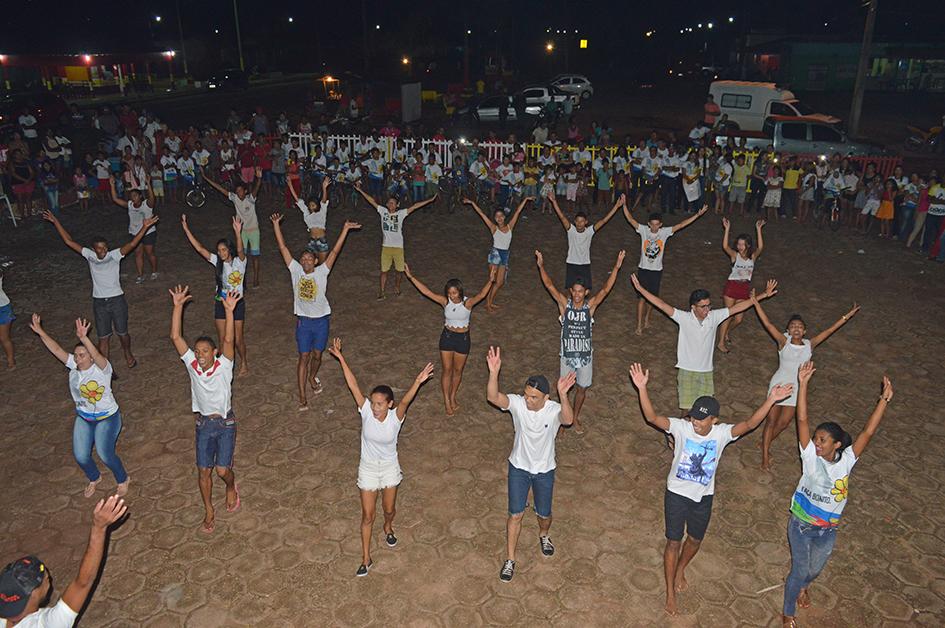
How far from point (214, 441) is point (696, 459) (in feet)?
15.2

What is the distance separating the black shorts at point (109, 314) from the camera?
31.9ft

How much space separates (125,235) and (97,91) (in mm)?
Answer: 40944

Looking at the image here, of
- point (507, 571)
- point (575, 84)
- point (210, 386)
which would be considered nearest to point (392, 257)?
point (210, 386)

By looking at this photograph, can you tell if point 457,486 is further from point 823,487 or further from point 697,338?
point 823,487

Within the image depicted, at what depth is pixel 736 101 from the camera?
2883cm

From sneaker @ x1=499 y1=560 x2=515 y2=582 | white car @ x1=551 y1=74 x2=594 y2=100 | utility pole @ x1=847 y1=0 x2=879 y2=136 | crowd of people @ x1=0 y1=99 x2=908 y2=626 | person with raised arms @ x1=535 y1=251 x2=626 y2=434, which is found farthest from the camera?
white car @ x1=551 y1=74 x2=594 y2=100

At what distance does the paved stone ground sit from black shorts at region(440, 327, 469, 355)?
3.42 ft

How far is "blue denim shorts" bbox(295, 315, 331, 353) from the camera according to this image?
9.00m

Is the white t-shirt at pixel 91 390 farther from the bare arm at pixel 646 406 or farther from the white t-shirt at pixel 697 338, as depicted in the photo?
the white t-shirt at pixel 697 338

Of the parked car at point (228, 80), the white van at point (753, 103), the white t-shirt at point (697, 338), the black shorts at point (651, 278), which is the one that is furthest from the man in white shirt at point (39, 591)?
the parked car at point (228, 80)

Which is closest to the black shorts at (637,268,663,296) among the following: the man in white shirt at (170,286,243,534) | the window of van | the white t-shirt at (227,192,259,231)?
the man in white shirt at (170,286,243,534)

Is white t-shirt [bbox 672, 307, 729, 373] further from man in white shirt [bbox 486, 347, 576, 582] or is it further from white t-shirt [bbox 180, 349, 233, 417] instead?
white t-shirt [bbox 180, 349, 233, 417]

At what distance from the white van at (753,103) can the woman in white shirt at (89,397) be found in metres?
25.7

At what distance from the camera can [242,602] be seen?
20.4ft
